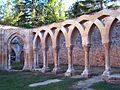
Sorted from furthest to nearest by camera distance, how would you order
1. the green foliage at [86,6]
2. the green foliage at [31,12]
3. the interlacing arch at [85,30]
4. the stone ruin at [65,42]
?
the green foliage at [31,12]
the green foliage at [86,6]
the stone ruin at [65,42]
the interlacing arch at [85,30]

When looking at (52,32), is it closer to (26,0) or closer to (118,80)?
(118,80)

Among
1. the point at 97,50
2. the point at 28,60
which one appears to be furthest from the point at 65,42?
the point at 28,60

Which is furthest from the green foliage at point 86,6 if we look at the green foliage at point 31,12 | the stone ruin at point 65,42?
the stone ruin at point 65,42

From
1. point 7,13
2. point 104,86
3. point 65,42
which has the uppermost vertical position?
point 7,13

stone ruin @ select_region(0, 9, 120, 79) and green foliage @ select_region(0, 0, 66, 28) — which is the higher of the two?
green foliage @ select_region(0, 0, 66, 28)

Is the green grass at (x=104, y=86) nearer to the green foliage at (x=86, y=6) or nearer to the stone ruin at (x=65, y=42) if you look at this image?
the stone ruin at (x=65, y=42)

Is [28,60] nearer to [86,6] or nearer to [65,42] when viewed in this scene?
[65,42]

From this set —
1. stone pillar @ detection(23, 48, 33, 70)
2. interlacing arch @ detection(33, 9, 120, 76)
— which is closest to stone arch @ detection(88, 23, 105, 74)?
interlacing arch @ detection(33, 9, 120, 76)

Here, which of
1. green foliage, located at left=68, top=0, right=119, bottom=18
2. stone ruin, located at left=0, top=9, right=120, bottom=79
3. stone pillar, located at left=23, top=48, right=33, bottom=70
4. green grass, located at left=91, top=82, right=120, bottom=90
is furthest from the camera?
green foliage, located at left=68, top=0, right=119, bottom=18

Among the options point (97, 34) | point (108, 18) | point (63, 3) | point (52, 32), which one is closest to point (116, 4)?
point (63, 3)

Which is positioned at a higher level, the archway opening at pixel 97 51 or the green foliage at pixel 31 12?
the green foliage at pixel 31 12

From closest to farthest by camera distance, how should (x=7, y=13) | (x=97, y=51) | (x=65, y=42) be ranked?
(x=65, y=42), (x=97, y=51), (x=7, y=13)

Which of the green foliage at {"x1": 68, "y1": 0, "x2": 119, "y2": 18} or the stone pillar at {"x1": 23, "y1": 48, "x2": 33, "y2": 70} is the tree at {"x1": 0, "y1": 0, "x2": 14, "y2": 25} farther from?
the stone pillar at {"x1": 23, "y1": 48, "x2": 33, "y2": 70}

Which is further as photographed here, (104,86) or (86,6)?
(86,6)
